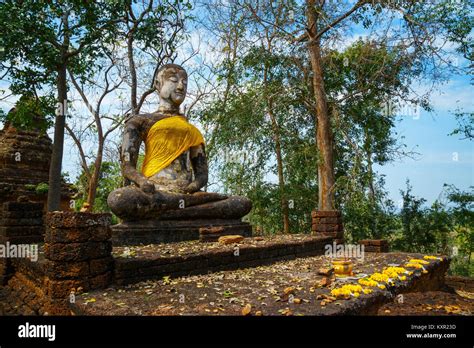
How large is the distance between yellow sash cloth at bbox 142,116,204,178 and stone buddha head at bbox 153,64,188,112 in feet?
1.24

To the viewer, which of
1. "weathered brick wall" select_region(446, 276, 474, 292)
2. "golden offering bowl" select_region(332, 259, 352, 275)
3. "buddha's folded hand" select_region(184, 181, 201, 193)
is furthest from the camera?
"weathered brick wall" select_region(446, 276, 474, 292)

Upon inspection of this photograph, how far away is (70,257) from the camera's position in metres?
3.89

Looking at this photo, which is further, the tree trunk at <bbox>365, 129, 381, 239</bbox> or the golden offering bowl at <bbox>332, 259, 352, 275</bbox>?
the tree trunk at <bbox>365, 129, 381, 239</bbox>

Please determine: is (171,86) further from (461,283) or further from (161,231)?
(461,283)

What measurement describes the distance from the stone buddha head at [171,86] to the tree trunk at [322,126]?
13.1 ft

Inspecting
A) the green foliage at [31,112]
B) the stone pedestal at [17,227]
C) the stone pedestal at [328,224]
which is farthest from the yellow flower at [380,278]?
the green foliage at [31,112]

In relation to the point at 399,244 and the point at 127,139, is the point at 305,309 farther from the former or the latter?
the point at 399,244

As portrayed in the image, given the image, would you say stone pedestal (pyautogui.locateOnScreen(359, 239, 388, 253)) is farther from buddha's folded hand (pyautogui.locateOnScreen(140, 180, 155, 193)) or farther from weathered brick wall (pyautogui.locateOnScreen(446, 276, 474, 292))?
buddha's folded hand (pyautogui.locateOnScreen(140, 180, 155, 193))

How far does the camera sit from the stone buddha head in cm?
827

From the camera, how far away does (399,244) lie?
35.3 feet

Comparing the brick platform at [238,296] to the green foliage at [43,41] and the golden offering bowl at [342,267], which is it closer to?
the golden offering bowl at [342,267]

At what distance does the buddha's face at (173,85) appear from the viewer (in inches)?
325

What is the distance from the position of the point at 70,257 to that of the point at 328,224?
18.2 feet

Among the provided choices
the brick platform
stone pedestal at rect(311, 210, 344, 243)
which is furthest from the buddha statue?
the brick platform
